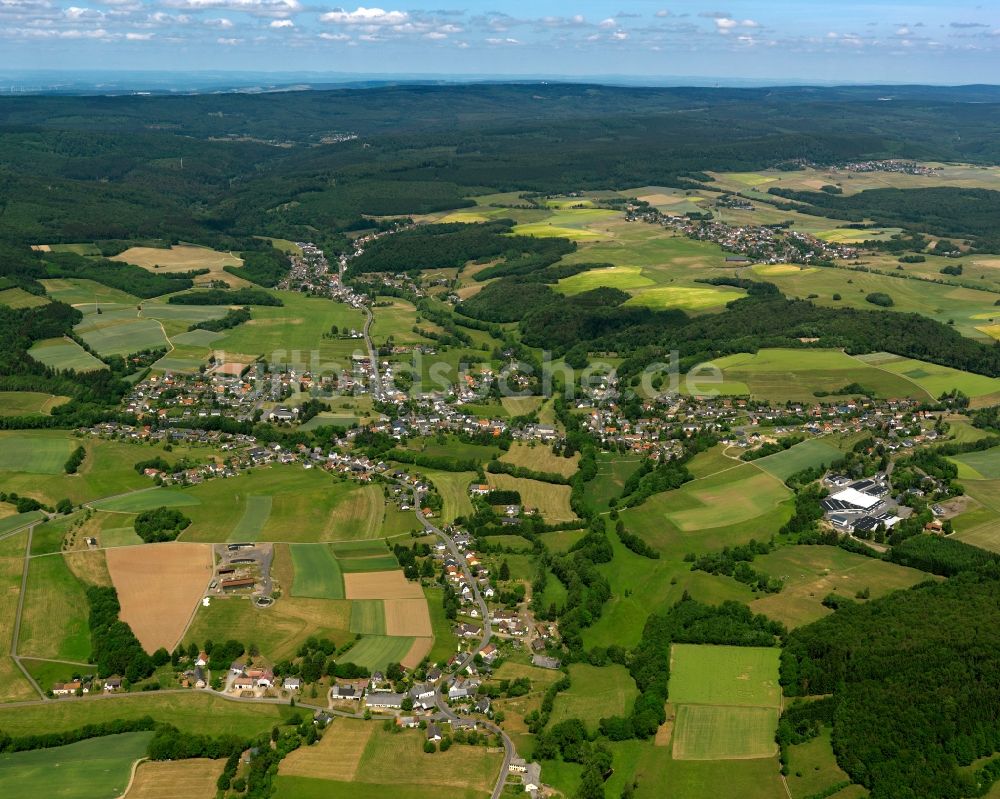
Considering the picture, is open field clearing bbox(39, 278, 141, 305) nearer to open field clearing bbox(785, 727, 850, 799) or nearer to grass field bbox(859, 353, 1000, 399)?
grass field bbox(859, 353, 1000, 399)

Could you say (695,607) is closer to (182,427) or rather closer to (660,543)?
(660,543)

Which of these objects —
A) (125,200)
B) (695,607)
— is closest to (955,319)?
(695,607)

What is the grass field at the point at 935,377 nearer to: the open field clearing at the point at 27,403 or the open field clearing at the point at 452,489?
the open field clearing at the point at 452,489

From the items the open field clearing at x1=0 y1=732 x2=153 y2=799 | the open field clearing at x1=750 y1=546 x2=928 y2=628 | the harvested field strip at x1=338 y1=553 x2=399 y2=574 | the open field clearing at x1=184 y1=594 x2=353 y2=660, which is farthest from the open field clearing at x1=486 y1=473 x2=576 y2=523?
the open field clearing at x1=0 y1=732 x2=153 y2=799

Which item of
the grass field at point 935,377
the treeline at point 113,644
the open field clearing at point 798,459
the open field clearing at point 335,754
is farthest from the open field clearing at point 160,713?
the grass field at point 935,377

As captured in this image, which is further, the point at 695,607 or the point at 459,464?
the point at 459,464

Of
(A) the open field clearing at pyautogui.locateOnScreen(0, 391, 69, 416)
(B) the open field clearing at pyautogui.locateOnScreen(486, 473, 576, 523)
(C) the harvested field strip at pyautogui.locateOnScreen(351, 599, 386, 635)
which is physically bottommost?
(C) the harvested field strip at pyautogui.locateOnScreen(351, 599, 386, 635)
